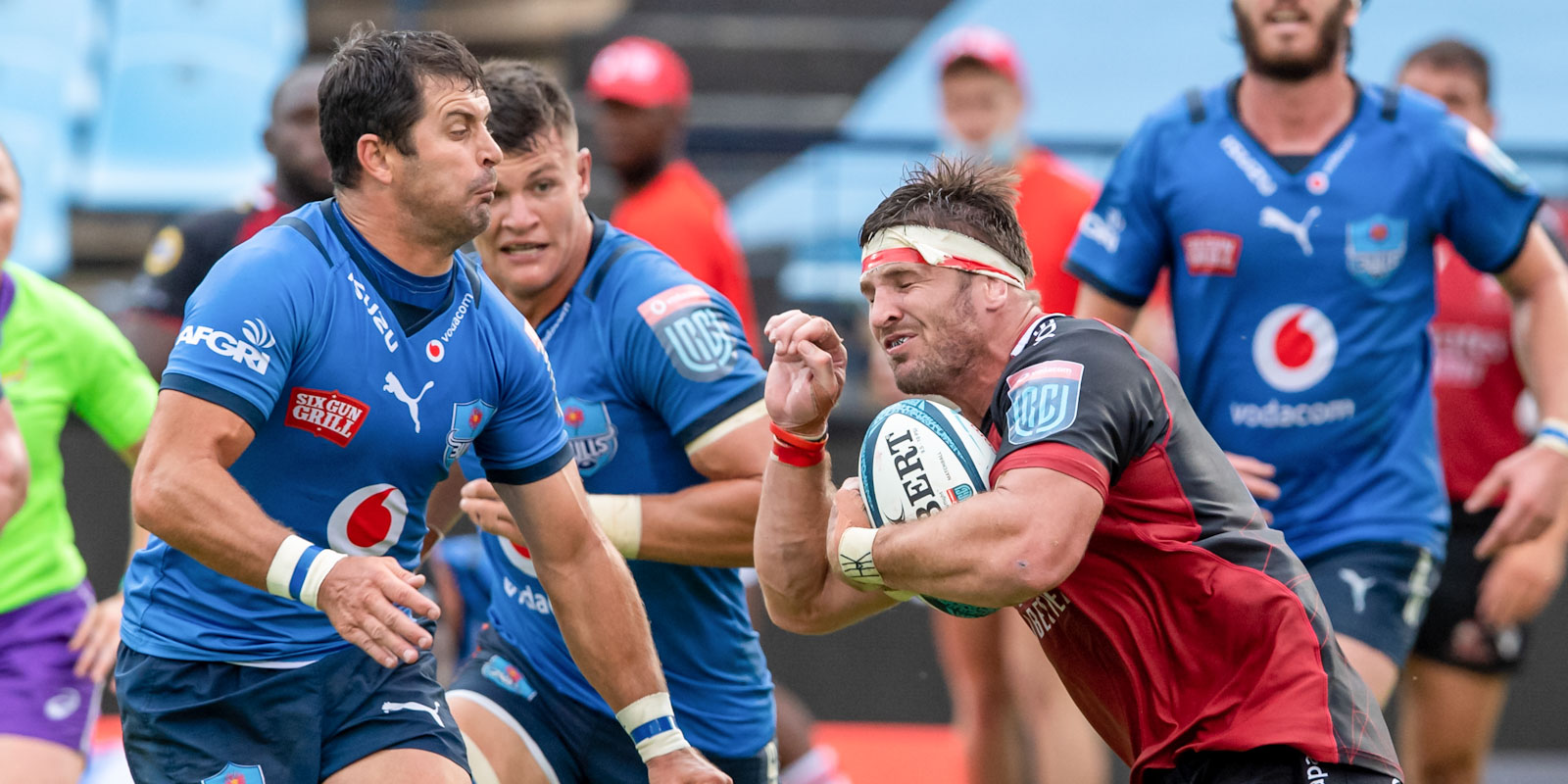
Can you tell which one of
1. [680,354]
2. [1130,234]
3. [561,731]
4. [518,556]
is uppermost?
[1130,234]

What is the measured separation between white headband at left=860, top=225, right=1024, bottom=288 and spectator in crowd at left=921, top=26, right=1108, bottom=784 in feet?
8.68

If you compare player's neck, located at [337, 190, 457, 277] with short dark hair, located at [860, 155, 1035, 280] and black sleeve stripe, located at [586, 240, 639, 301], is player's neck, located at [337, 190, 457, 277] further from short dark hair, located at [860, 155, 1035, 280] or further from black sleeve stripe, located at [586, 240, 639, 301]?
short dark hair, located at [860, 155, 1035, 280]

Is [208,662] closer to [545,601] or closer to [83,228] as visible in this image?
[545,601]

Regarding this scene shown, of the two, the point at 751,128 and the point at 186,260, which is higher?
the point at 751,128

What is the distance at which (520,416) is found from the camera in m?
3.58

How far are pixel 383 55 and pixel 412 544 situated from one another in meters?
1.07

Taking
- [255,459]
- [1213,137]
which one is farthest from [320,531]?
[1213,137]

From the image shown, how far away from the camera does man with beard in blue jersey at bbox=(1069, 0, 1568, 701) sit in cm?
465

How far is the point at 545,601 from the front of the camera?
4172 mm

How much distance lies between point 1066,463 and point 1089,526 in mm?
124

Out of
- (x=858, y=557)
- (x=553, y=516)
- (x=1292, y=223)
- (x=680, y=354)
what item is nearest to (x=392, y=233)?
(x=553, y=516)

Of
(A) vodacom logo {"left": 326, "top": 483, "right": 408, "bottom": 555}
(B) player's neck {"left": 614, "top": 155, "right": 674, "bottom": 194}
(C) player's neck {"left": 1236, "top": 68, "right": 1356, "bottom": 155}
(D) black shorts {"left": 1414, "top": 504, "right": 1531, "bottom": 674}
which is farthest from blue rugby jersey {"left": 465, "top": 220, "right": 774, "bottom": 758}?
(B) player's neck {"left": 614, "top": 155, "right": 674, "bottom": 194}

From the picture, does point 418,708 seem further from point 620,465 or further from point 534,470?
point 620,465

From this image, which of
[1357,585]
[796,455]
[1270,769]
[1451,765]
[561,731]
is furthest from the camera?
[1451,765]
